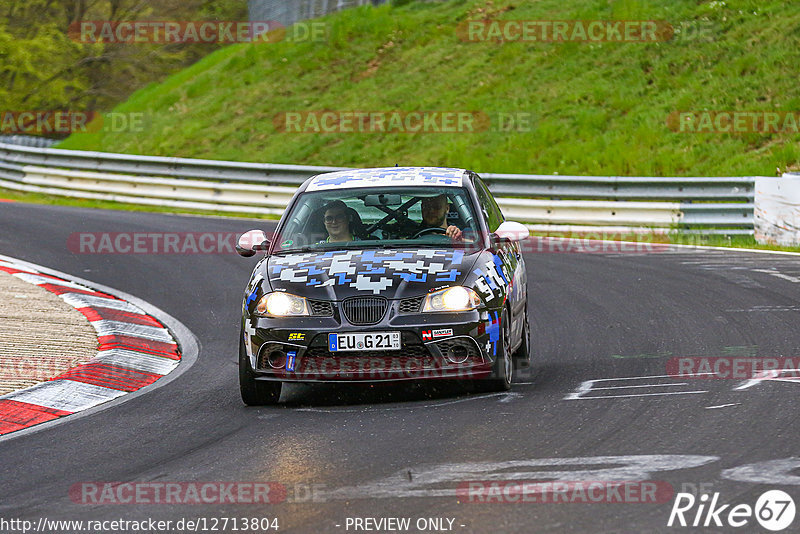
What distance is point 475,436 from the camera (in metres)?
6.73

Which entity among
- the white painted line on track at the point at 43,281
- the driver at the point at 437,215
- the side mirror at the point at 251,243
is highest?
the driver at the point at 437,215

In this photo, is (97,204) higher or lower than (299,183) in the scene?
lower

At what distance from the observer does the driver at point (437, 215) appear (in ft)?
28.9

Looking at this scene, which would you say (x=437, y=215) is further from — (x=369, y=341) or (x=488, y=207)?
(x=369, y=341)

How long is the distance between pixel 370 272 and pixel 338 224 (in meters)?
0.98

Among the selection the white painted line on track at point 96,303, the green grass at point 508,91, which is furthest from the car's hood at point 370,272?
the green grass at point 508,91

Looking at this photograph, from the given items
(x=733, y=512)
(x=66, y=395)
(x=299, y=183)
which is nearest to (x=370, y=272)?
(x=66, y=395)

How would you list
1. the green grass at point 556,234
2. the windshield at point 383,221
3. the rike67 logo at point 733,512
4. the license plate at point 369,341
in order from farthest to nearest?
the green grass at point 556,234 → the windshield at point 383,221 → the license plate at point 369,341 → the rike67 logo at point 733,512

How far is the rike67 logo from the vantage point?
4.83m

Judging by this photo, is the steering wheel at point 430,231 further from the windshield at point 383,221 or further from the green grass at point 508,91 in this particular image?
→ the green grass at point 508,91

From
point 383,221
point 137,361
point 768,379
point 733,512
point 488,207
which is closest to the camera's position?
point 733,512

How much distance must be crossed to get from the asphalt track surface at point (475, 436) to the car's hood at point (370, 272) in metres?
0.78

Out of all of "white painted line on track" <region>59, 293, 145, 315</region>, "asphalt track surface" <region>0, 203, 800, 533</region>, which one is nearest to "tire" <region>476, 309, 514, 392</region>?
"asphalt track surface" <region>0, 203, 800, 533</region>

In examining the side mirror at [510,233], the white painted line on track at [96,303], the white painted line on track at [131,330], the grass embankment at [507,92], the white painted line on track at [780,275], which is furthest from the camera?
the grass embankment at [507,92]
